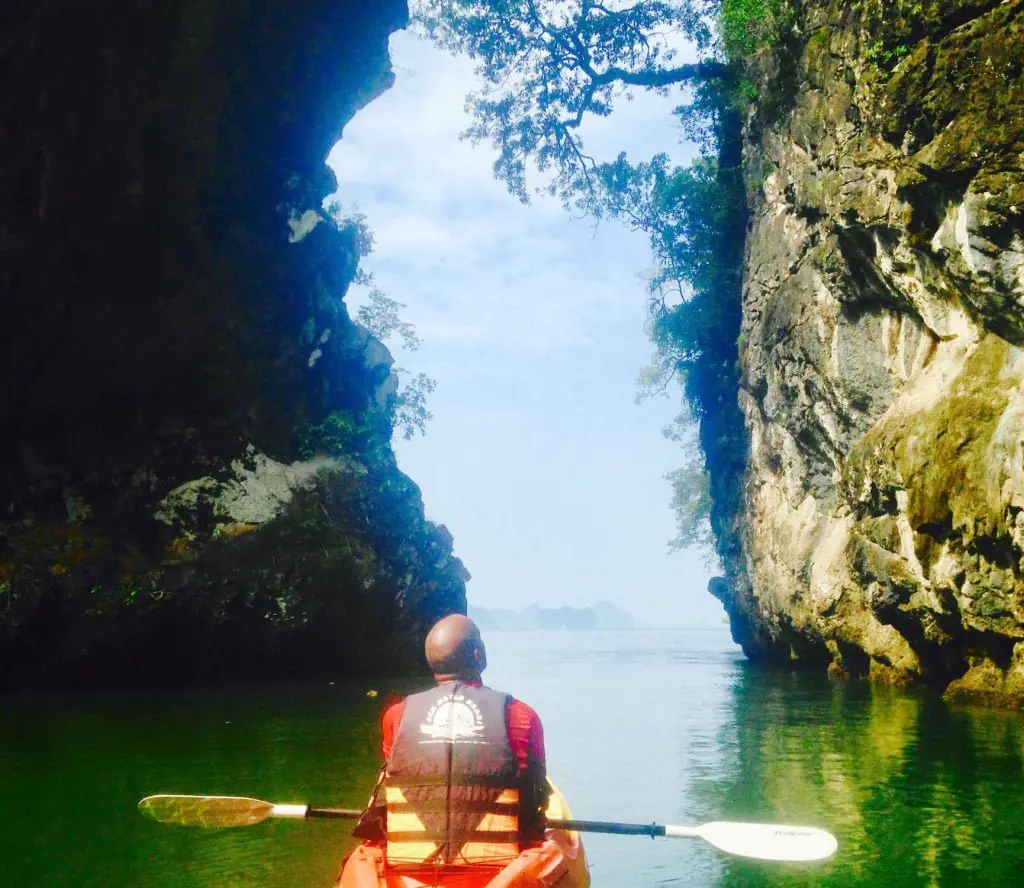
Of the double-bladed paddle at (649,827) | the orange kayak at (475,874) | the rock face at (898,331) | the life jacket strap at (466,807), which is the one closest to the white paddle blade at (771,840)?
the double-bladed paddle at (649,827)

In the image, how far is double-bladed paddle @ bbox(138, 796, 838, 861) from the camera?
500 cm

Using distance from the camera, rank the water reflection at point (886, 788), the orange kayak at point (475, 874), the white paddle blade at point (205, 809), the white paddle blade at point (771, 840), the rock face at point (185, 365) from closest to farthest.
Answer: the orange kayak at point (475, 874), the white paddle blade at point (771, 840), the white paddle blade at point (205, 809), the water reflection at point (886, 788), the rock face at point (185, 365)

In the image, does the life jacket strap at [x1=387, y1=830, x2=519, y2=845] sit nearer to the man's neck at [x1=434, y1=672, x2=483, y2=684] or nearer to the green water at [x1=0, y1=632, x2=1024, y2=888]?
the man's neck at [x1=434, y1=672, x2=483, y2=684]

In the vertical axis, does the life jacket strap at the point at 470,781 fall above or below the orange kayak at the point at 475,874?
above

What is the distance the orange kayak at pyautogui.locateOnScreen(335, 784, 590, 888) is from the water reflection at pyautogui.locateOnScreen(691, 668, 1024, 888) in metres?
2.85

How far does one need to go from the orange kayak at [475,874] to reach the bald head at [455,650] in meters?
0.75

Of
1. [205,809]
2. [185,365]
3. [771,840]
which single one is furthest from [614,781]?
[185,365]

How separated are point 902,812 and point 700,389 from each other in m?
27.0

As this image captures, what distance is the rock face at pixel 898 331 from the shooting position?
569 inches

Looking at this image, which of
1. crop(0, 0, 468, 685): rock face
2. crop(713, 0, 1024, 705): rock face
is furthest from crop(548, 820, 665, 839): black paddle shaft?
crop(0, 0, 468, 685): rock face

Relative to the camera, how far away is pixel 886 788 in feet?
30.4

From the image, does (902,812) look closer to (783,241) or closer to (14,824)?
(14,824)

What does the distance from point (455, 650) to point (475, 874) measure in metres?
0.87

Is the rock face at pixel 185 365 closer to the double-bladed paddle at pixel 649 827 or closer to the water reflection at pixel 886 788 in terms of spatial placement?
the water reflection at pixel 886 788
